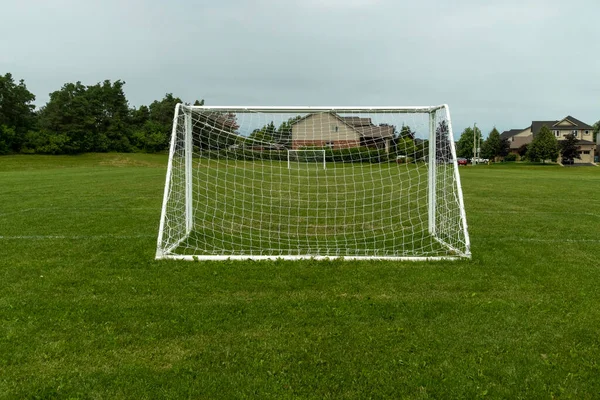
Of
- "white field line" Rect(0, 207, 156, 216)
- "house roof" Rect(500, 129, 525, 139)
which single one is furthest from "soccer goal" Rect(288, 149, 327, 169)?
"house roof" Rect(500, 129, 525, 139)

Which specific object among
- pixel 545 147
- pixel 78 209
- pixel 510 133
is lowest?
pixel 78 209

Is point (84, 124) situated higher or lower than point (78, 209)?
higher

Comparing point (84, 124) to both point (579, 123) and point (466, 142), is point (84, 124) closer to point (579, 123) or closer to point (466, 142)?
point (466, 142)

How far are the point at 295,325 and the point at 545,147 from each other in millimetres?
63183

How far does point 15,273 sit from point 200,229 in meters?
3.43

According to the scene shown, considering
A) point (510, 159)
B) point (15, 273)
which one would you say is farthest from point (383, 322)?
point (510, 159)

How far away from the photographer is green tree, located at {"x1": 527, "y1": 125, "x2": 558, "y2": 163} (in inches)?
2265

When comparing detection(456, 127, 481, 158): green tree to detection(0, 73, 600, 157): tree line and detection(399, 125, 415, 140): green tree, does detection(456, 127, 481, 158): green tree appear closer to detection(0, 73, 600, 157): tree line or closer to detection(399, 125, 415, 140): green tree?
detection(0, 73, 600, 157): tree line

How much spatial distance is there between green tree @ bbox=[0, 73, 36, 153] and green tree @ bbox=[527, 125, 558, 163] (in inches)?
2464

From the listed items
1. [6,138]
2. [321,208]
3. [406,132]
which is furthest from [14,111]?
[406,132]

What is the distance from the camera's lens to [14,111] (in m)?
47.6

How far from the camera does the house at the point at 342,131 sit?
8.33 m

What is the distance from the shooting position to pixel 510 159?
228ft

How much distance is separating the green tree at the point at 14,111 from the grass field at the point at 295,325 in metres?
45.6
